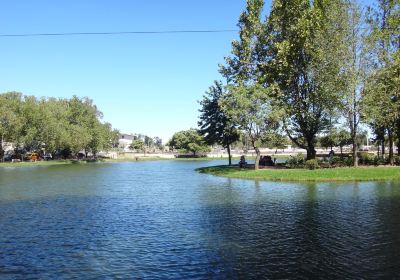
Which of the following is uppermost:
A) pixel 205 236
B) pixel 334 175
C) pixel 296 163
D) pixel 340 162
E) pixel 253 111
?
pixel 253 111

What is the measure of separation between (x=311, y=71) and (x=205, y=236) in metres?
39.5

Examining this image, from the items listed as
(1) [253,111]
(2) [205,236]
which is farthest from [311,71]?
(2) [205,236]

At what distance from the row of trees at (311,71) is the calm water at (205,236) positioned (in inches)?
793

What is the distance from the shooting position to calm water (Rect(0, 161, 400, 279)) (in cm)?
1424

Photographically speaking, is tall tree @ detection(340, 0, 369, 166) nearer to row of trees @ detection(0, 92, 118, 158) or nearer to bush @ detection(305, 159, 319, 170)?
bush @ detection(305, 159, 319, 170)

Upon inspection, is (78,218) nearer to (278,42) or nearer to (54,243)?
(54,243)

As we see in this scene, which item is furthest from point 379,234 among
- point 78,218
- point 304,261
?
point 78,218

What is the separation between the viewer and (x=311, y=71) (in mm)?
53438

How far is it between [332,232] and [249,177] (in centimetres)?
2974

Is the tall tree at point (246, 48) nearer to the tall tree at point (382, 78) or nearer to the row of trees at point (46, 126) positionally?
the tall tree at point (382, 78)

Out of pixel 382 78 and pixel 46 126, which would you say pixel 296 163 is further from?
pixel 46 126

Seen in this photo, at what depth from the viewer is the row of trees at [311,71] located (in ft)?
162

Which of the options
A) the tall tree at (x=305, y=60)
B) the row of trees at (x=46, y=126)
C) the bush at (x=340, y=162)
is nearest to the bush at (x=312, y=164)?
the bush at (x=340, y=162)

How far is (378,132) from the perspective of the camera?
238 feet
